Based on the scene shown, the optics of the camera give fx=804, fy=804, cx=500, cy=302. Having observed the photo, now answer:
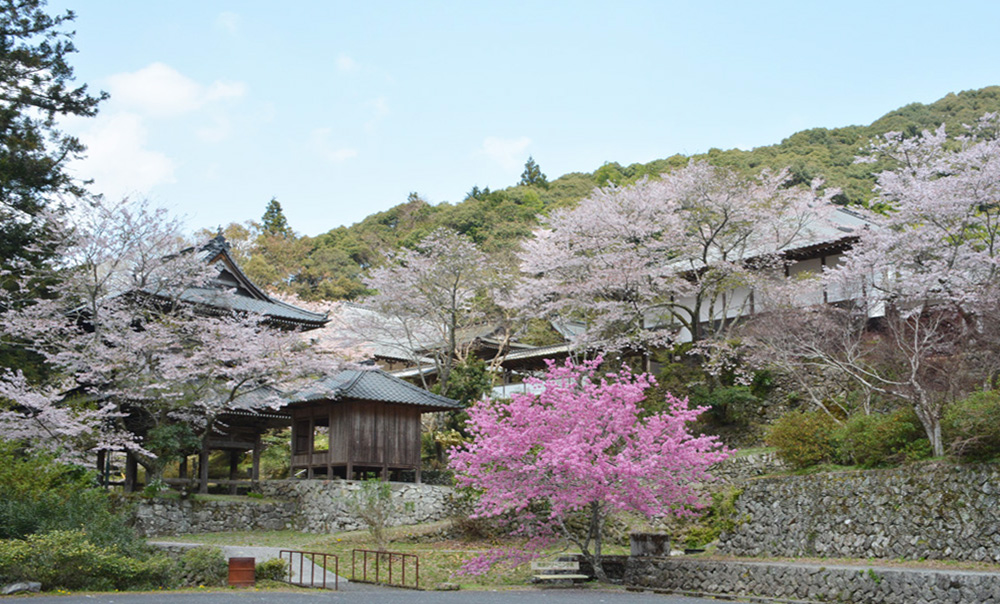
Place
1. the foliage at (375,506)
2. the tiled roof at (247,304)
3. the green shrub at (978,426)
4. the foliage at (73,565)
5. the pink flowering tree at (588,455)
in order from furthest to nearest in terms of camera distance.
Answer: the tiled roof at (247,304), the foliage at (375,506), the pink flowering tree at (588,455), the green shrub at (978,426), the foliage at (73,565)

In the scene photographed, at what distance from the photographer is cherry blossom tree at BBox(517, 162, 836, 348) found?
2486 centimetres

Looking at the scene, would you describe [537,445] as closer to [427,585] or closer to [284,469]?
[427,585]

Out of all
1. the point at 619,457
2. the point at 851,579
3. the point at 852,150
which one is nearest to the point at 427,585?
the point at 619,457

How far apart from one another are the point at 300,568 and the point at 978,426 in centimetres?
1222

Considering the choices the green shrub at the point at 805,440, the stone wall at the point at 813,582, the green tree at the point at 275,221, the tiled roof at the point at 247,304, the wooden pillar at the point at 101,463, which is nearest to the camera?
the stone wall at the point at 813,582

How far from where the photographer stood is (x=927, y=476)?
14.1m

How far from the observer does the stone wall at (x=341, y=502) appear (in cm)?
2216

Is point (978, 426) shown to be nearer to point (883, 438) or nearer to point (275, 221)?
point (883, 438)

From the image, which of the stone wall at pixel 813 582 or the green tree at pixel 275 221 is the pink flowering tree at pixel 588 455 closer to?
the stone wall at pixel 813 582

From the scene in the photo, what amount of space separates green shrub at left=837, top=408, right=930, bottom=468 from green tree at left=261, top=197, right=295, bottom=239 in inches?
1699

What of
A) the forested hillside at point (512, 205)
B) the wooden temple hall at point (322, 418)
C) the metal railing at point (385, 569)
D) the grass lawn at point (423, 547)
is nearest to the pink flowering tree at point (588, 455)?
the grass lawn at point (423, 547)

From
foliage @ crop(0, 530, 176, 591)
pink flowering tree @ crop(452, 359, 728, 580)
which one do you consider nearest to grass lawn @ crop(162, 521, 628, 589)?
pink flowering tree @ crop(452, 359, 728, 580)

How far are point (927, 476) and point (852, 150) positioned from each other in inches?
1408

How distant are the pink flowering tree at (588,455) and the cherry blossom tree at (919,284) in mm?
4761
